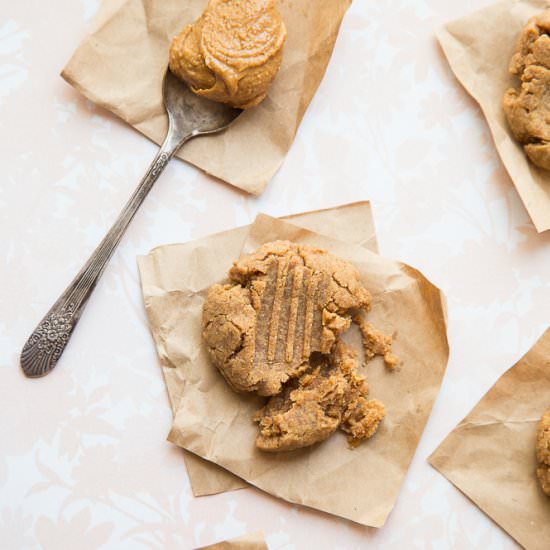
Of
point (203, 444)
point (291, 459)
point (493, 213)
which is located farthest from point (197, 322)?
point (493, 213)

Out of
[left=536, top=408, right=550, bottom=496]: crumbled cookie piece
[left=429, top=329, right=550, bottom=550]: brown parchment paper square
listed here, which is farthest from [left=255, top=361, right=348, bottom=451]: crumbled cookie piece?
[left=536, top=408, right=550, bottom=496]: crumbled cookie piece

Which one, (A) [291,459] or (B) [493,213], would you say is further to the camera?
(B) [493,213]

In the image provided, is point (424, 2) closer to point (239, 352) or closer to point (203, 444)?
point (239, 352)

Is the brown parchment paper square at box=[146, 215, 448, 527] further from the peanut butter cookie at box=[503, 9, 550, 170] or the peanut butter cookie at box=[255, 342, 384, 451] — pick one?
the peanut butter cookie at box=[503, 9, 550, 170]

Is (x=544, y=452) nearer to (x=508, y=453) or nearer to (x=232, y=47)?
(x=508, y=453)

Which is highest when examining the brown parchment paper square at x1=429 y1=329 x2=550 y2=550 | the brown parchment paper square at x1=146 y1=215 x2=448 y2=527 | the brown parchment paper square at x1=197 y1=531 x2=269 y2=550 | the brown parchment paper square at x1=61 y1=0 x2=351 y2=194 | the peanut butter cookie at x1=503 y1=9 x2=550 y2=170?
the brown parchment paper square at x1=61 y1=0 x2=351 y2=194

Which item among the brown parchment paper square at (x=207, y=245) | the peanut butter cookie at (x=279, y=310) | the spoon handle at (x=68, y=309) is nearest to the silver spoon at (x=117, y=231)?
the spoon handle at (x=68, y=309)

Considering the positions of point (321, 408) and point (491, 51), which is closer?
point (321, 408)

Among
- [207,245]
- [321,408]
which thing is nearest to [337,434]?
[321,408]
